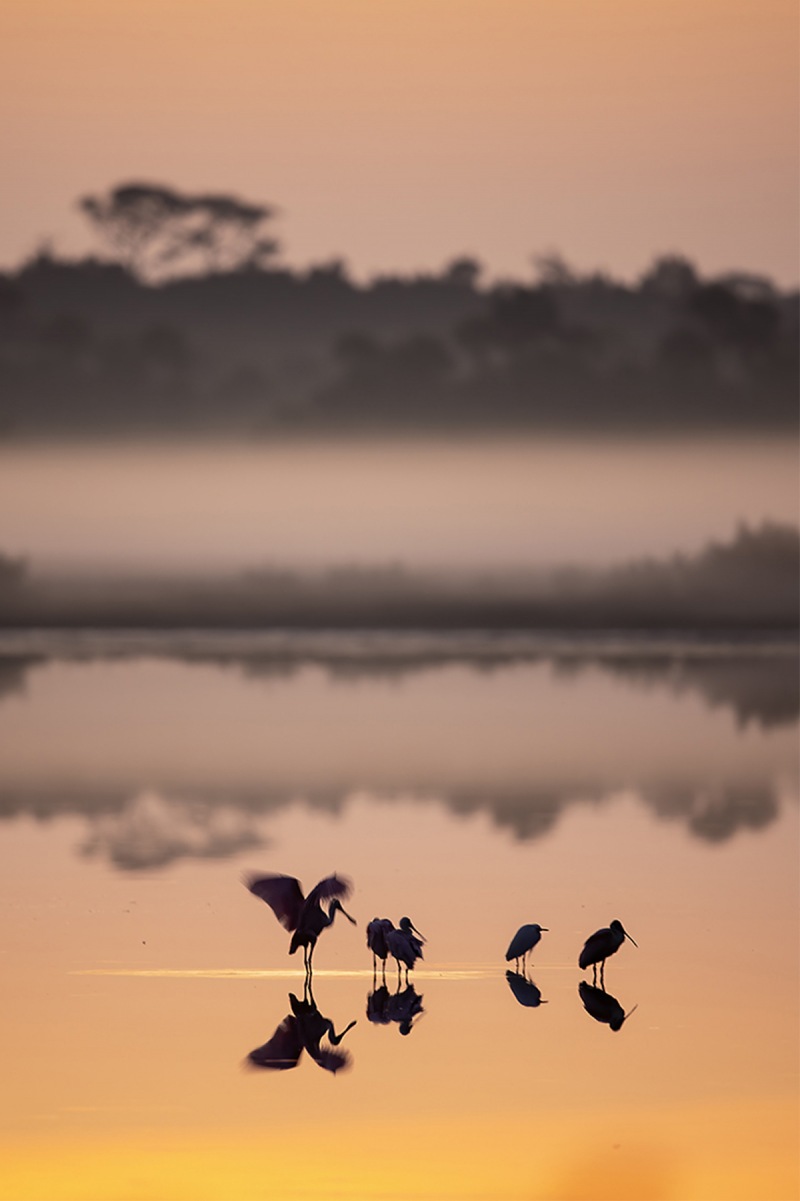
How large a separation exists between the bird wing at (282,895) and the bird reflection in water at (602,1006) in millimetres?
1052

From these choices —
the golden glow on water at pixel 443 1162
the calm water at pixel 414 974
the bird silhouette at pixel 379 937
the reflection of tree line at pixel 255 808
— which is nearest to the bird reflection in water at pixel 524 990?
the calm water at pixel 414 974

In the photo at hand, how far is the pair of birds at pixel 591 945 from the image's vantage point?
29.4 feet

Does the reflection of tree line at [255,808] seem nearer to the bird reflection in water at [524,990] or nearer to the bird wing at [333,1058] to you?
the bird reflection in water at [524,990]

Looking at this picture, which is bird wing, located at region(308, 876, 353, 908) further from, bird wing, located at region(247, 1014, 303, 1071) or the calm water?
bird wing, located at region(247, 1014, 303, 1071)

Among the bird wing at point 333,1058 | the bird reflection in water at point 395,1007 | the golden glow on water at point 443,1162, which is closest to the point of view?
the golden glow on water at point 443,1162

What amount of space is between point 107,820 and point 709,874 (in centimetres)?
420

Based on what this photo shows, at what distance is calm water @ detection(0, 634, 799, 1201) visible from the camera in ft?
22.7

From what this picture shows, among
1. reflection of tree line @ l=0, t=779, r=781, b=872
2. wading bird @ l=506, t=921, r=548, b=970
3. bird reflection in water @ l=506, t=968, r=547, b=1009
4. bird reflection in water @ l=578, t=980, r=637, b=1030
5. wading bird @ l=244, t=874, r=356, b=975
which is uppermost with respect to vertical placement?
wading bird @ l=244, t=874, r=356, b=975

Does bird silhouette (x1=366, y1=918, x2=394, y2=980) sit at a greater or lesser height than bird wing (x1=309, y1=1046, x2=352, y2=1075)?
greater

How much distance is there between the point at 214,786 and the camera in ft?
58.2

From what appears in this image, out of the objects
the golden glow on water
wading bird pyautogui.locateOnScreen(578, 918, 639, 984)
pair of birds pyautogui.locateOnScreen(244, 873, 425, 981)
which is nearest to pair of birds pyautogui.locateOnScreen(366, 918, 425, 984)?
pair of birds pyautogui.locateOnScreen(244, 873, 425, 981)

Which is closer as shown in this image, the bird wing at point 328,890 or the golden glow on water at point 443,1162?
the golden glow on water at point 443,1162

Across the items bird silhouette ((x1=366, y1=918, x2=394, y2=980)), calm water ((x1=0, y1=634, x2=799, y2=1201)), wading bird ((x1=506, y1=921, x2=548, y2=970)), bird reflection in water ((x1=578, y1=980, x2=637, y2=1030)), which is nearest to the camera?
calm water ((x1=0, y1=634, x2=799, y2=1201))

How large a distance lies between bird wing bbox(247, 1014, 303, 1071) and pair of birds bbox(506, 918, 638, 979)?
1.19 meters
